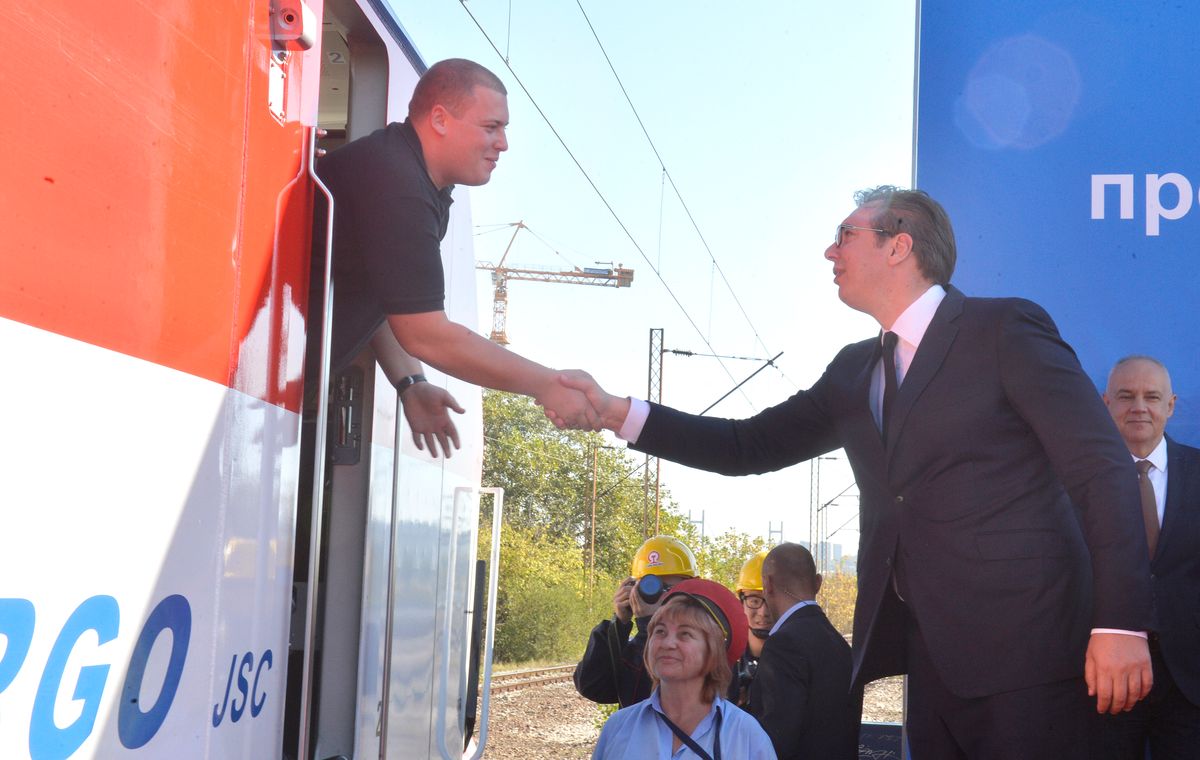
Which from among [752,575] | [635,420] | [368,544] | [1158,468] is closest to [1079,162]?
[1158,468]

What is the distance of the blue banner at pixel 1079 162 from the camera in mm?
3836

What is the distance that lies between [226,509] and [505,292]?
76.3 m

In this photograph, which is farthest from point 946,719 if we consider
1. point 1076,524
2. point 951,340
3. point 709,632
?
point 709,632

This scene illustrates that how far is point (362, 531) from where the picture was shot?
10.5 feet

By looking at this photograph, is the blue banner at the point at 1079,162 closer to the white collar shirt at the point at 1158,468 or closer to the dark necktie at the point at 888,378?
the white collar shirt at the point at 1158,468

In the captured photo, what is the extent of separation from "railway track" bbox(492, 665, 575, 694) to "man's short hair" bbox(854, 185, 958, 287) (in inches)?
645

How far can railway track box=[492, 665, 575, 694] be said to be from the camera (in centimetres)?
1961

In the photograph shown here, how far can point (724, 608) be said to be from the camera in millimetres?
4246

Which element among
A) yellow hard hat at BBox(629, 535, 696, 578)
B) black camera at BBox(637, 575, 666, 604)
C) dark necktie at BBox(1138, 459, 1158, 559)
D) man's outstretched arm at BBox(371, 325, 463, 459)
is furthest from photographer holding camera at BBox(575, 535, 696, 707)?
dark necktie at BBox(1138, 459, 1158, 559)

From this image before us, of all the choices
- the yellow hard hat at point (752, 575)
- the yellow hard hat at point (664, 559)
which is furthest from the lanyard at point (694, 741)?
the yellow hard hat at point (752, 575)

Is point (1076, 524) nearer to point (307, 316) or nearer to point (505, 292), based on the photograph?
point (307, 316)

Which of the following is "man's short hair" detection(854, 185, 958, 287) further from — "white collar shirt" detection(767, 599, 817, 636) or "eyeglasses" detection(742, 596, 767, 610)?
"eyeglasses" detection(742, 596, 767, 610)

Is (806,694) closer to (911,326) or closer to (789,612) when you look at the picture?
(789,612)

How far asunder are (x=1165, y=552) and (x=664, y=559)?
3.06 meters
